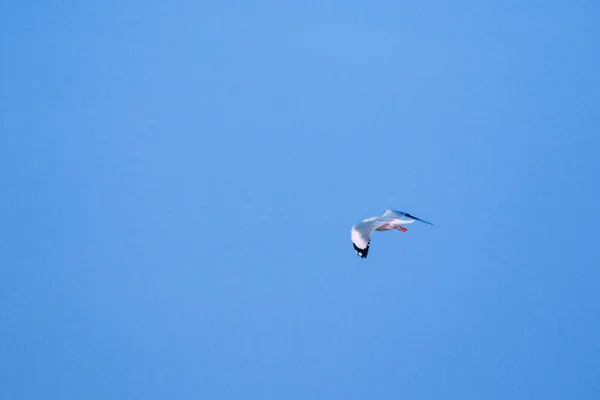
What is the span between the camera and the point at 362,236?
10.2 meters

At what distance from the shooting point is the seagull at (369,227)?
10.1 m

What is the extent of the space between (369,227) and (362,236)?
250 millimetres

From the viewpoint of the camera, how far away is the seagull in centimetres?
1009

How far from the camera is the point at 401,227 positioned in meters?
11.4

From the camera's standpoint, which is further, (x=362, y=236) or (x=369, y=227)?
(x=369, y=227)

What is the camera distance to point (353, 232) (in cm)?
1027

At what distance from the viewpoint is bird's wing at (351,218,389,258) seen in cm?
1006

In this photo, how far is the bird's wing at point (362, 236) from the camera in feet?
33.0

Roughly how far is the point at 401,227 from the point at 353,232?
55.6 inches

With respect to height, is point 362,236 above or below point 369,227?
below

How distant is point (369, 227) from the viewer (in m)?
10.4

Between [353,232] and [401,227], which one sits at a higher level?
[401,227]

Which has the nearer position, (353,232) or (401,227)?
(353,232)
